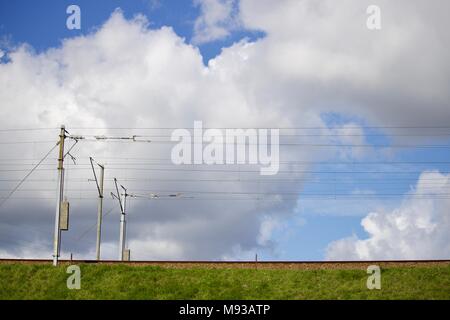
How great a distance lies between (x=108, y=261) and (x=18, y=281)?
476 centimetres

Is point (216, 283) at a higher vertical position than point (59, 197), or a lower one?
lower

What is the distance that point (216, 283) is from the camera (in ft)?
102

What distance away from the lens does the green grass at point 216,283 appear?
29.3 meters

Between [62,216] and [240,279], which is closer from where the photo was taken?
[240,279]

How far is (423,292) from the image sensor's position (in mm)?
28594

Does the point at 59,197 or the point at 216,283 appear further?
the point at 59,197

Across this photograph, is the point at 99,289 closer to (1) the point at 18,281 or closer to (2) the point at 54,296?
(2) the point at 54,296

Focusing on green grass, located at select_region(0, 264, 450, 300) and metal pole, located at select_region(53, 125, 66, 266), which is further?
metal pole, located at select_region(53, 125, 66, 266)

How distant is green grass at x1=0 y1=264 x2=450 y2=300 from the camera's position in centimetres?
2927

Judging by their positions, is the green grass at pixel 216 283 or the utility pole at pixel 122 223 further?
the utility pole at pixel 122 223

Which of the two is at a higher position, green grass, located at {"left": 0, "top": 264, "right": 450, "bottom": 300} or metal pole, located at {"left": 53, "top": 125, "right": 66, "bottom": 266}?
metal pole, located at {"left": 53, "top": 125, "right": 66, "bottom": 266}
